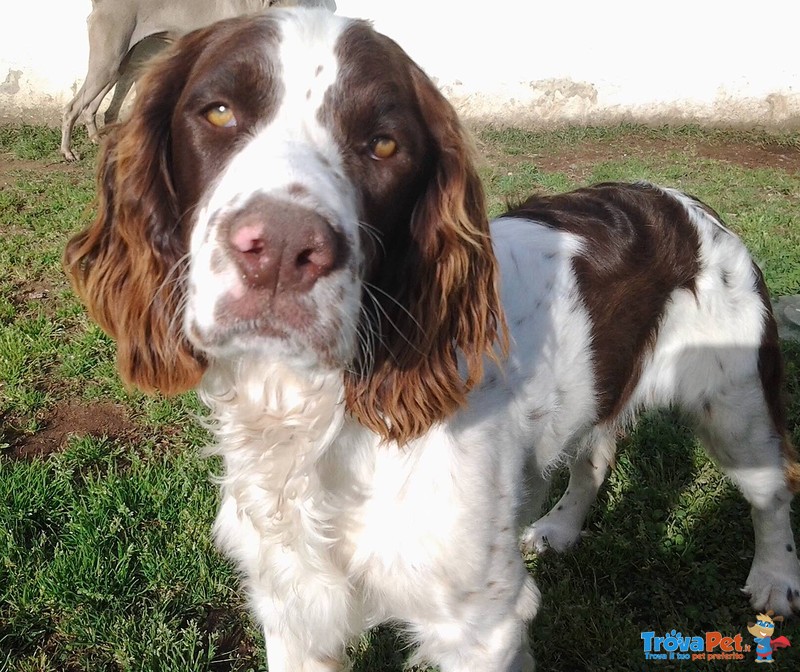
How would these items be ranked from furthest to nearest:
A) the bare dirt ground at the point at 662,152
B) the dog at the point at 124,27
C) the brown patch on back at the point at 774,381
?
1. the bare dirt ground at the point at 662,152
2. the dog at the point at 124,27
3. the brown patch on back at the point at 774,381

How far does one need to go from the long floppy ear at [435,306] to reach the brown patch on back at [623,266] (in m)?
0.63

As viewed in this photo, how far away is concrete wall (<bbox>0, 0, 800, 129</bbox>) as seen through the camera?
949cm

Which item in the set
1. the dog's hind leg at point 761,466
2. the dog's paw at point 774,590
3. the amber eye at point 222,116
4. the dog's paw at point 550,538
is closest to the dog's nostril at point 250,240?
the amber eye at point 222,116

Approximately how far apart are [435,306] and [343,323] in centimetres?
41

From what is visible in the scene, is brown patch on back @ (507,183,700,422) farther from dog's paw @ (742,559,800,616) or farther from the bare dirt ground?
the bare dirt ground

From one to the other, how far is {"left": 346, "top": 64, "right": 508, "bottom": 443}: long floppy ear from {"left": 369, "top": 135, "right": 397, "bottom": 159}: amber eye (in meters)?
0.16

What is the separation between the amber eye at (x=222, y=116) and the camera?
1568 millimetres

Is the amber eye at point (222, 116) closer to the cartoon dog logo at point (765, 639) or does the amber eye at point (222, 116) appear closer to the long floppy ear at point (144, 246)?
the long floppy ear at point (144, 246)

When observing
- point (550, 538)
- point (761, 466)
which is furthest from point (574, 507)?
point (761, 466)

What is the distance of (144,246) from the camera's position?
169 centimetres

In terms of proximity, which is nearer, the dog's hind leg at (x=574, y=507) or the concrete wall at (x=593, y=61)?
the dog's hind leg at (x=574, y=507)

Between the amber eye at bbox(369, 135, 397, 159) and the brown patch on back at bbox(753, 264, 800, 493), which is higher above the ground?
the amber eye at bbox(369, 135, 397, 159)

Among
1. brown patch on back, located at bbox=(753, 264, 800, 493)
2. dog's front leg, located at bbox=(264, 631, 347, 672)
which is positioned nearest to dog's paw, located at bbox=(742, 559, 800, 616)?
brown patch on back, located at bbox=(753, 264, 800, 493)

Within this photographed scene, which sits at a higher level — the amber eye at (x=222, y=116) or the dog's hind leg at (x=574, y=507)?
the amber eye at (x=222, y=116)
